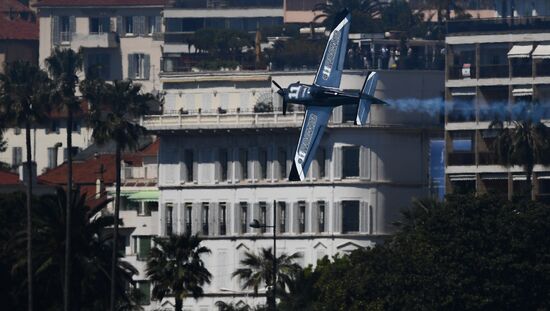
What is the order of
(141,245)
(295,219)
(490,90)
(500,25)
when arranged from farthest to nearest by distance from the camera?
(141,245), (295,219), (500,25), (490,90)

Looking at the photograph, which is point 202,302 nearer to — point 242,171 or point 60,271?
point 242,171

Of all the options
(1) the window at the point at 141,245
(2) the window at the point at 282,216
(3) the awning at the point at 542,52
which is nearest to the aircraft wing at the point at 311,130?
(3) the awning at the point at 542,52

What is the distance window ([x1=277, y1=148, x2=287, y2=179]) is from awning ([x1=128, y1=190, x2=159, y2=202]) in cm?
1271

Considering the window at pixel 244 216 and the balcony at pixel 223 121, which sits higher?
the balcony at pixel 223 121

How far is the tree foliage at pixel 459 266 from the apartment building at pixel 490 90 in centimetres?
2060

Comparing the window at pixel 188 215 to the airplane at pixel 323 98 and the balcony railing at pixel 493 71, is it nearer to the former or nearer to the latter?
the balcony railing at pixel 493 71

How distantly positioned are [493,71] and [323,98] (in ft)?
206

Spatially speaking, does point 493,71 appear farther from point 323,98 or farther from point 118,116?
point 323,98

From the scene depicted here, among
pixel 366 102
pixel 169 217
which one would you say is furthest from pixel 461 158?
pixel 366 102

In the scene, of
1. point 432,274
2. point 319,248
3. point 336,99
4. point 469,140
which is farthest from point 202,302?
point 336,99

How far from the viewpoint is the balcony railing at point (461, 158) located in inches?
7136

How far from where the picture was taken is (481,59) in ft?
599

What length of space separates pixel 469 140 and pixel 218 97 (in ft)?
73.5

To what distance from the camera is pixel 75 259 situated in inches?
6422
